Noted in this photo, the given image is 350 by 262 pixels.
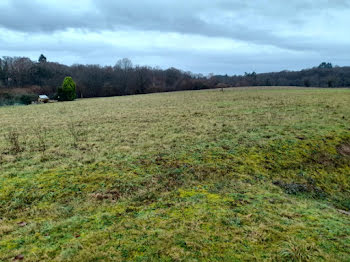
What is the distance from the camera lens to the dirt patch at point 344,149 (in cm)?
837

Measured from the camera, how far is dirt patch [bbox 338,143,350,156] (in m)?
8.37

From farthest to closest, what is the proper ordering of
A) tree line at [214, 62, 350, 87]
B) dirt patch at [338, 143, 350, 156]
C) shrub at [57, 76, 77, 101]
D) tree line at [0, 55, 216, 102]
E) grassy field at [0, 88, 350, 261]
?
tree line at [214, 62, 350, 87]
tree line at [0, 55, 216, 102]
shrub at [57, 76, 77, 101]
dirt patch at [338, 143, 350, 156]
grassy field at [0, 88, 350, 261]

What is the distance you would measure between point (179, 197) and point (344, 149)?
710 centimetres

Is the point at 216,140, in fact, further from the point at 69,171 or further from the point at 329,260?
the point at 329,260

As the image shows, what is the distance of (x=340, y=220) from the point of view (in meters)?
4.25

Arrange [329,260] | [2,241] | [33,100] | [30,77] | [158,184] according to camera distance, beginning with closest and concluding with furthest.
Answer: [329,260], [2,241], [158,184], [33,100], [30,77]

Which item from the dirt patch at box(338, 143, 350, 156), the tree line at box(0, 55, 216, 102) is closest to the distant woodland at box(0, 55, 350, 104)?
the tree line at box(0, 55, 216, 102)

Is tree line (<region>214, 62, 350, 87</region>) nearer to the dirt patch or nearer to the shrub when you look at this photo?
the shrub

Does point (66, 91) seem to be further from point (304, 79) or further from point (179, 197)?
point (304, 79)

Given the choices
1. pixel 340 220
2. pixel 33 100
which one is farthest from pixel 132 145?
pixel 33 100

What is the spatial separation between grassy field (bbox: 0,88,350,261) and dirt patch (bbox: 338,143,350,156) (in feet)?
0.23

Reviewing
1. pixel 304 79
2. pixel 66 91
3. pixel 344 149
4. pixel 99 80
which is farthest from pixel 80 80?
pixel 304 79

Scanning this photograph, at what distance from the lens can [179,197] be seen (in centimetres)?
485

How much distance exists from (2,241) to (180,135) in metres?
6.78
